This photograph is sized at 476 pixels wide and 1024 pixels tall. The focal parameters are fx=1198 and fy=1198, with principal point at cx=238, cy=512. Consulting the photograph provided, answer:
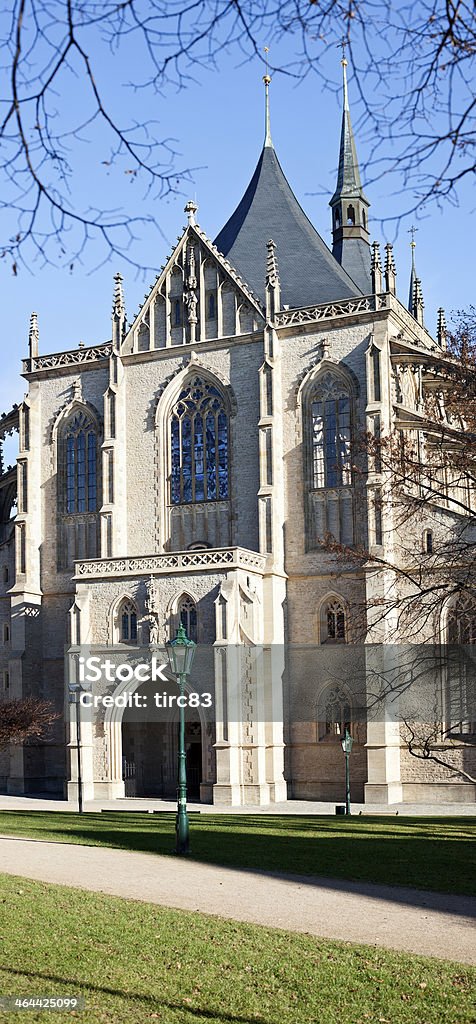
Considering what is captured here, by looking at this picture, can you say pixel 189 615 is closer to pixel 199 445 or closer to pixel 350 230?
pixel 199 445

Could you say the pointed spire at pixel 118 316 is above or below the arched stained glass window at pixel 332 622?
above

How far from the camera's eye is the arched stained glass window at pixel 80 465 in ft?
152

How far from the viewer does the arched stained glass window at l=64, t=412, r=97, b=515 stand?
1826 inches

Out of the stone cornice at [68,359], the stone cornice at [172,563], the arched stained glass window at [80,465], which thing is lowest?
the stone cornice at [172,563]

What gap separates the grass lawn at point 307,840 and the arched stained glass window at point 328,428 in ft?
44.5

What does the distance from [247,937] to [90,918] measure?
2023 mm

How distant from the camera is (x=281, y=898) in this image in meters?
15.7

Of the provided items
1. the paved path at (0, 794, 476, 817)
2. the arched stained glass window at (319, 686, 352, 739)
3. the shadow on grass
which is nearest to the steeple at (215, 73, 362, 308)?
the arched stained glass window at (319, 686, 352, 739)

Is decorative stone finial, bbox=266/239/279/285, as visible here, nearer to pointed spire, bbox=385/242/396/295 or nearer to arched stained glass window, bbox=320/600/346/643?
pointed spire, bbox=385/242/396/295

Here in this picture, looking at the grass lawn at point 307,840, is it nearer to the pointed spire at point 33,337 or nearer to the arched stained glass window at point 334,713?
the arched stained glass window at point 334,713

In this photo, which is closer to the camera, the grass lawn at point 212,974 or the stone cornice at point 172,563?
the grass lawn at point 212,974

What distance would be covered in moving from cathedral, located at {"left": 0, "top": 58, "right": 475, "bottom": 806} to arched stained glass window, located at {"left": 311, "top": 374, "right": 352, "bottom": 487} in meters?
0.06

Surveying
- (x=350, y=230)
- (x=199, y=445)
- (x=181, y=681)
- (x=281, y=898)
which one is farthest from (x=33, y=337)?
(x=281, y=898)

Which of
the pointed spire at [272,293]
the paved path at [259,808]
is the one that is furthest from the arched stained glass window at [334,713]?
the pointed spire at [272,293]
